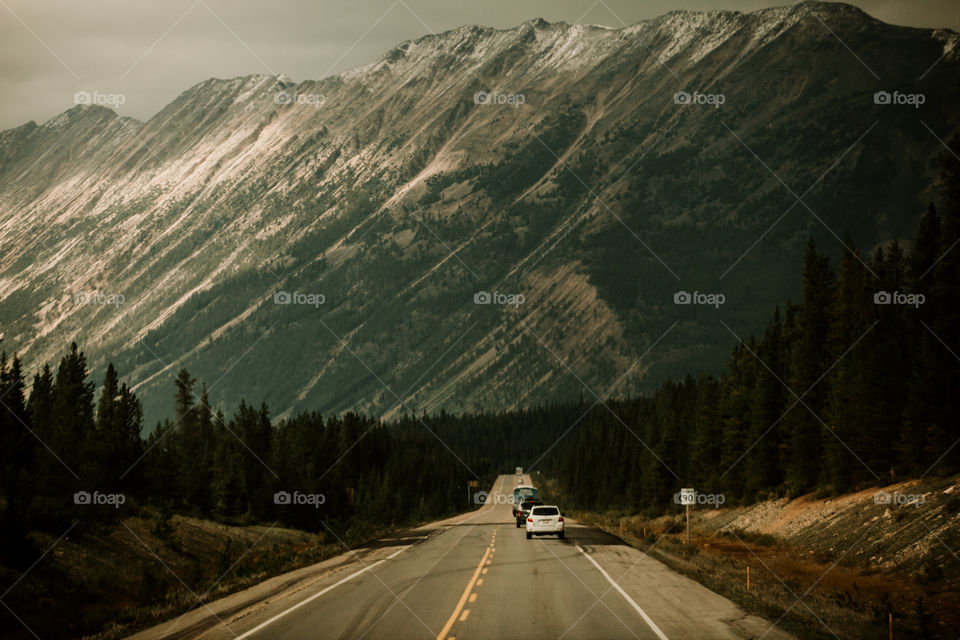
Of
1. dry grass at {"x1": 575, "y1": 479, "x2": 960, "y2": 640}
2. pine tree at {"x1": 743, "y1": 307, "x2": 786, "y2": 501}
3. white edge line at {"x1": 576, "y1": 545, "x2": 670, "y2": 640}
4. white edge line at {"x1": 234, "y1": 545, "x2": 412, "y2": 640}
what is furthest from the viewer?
pine tree at {"x1": 743, "y1": 307, "x2": 786, "y2": 501}

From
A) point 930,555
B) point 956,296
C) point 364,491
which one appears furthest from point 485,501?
point 930,555

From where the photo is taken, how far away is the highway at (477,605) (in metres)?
18.4

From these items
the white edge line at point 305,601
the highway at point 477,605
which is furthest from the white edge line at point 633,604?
the white edge line at point 305,601

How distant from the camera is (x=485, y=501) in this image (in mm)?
168875

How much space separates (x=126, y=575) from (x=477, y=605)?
16.2m

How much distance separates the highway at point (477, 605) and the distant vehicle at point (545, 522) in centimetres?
1138

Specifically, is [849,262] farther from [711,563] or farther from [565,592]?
[565,592]

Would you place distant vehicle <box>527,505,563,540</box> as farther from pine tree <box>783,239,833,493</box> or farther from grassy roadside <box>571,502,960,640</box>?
pine tree <box>783,239,833,493</box>

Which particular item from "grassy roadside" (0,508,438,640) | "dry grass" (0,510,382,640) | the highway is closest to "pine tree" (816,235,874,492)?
the highway

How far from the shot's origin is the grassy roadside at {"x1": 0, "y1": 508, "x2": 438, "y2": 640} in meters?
22.1

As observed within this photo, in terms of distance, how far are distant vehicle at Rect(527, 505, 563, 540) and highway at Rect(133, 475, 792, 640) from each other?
11384 millimetres

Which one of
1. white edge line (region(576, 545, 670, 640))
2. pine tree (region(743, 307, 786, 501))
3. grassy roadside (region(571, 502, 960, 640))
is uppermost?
pine tree (region(743, 307, 786, 501))

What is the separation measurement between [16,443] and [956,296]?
46512 millimetres

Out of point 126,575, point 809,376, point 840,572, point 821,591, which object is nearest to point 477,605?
point 821,591
